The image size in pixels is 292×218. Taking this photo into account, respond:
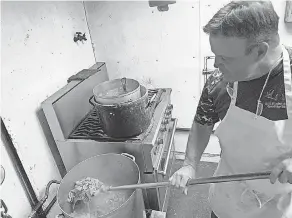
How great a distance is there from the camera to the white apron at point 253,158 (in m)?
0.70

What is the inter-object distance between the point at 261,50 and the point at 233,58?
0.24 ft

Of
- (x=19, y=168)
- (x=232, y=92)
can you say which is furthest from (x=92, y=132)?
(x=232, y=92)

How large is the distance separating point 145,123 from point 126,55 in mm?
707

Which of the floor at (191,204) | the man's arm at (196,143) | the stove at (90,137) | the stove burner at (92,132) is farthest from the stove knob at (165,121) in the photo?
the floor at (191,204)

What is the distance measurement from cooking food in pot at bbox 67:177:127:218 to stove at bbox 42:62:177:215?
180mm

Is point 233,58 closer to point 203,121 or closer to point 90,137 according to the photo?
point 203,121

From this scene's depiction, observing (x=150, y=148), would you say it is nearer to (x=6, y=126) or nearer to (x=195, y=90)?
(x=6, y=126)

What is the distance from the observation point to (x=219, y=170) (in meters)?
0.95

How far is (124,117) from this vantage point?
110 cm

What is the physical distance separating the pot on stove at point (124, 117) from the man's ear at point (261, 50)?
57 centimetres

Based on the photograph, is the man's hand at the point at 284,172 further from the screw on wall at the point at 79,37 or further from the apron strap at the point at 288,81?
the screw on wall at the point at 79,37

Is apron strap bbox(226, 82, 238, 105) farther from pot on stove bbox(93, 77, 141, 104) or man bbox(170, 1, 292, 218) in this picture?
pot on stove bbox(93, 77, 141, 104)

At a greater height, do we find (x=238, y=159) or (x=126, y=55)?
(x=126, y=55)

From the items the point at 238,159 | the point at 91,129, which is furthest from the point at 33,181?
the point at 238,159
